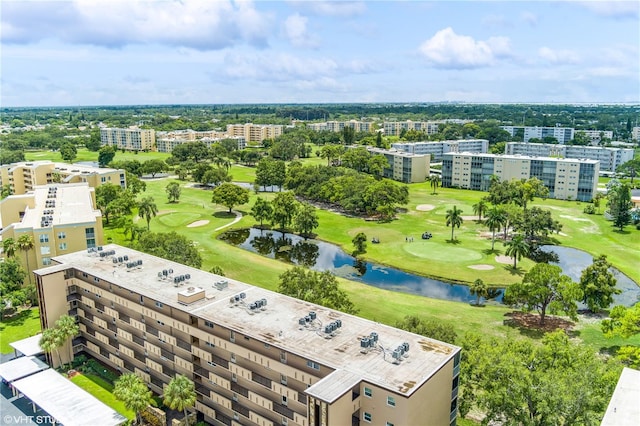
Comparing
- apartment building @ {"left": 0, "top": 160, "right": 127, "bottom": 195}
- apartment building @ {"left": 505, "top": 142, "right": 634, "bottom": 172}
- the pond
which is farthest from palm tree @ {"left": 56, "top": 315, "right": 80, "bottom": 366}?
apartment building @ {"left": 505, "top": 142, "right": 634, "bottom": 172}

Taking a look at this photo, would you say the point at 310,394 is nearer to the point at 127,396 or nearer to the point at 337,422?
the point at 337,422

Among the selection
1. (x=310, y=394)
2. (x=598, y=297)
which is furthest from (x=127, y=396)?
(x=598, y=297)

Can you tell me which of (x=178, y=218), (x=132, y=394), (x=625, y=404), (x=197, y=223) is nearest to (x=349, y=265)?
(x=197, y=223)

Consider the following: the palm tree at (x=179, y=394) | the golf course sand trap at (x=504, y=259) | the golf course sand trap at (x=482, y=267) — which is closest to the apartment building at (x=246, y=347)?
the palm tree at (x=179, y=394)

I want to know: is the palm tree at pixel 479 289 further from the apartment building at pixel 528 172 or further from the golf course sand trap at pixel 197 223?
the apartment building at pixel 528 172

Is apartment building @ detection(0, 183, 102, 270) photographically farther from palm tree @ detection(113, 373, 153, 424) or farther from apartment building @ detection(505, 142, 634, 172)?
apartment building @ detection(505, 142, 634, 172)
